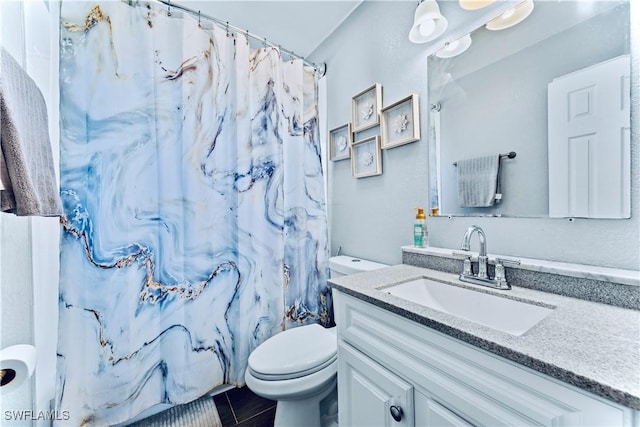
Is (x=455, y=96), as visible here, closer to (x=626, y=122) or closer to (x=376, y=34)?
(x=626, y=122)

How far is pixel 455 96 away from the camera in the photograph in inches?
44.5

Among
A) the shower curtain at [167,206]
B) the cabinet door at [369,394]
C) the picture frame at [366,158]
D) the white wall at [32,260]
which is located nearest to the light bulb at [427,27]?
the picture frame at [366,158]

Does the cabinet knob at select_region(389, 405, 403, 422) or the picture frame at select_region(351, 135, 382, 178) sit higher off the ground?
the picture frame at select_region(351, 135, 382, 178)

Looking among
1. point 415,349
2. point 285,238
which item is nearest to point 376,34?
point 285,238

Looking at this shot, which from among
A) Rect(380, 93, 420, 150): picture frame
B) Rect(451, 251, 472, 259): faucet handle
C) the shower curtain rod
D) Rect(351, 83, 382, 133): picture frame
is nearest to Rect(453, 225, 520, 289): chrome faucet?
Rect(451, 251, 472, 259): faucet handle

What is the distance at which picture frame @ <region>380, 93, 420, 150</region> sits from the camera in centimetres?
126

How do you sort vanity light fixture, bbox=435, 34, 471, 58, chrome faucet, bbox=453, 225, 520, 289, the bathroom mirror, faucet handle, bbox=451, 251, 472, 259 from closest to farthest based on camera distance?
the bathroom mirror < chrome faucet, bbox=453, 225, 520, 289 < faucet handle, bbox=451, 251, 472, 259 < vanity light fixture, bbox=435, 34, 471, 58

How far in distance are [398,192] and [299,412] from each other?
1.18m

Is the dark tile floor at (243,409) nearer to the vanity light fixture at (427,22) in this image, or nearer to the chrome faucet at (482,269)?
the chrome faucet at (482,269)

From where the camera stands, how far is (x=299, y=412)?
3.57 feet

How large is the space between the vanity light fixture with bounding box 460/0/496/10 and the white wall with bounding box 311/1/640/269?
11 cm

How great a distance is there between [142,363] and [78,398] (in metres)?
0.23

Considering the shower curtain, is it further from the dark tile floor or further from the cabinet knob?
the cabinet knob

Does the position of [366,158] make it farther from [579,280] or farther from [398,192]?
[579,280]
